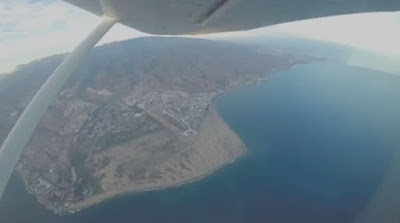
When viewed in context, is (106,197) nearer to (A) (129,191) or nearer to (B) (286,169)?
(A) (129,191)

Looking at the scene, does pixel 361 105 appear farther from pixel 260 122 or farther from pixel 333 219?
pixel 333 219

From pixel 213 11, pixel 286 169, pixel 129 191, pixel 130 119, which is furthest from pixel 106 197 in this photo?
pixel 213 11

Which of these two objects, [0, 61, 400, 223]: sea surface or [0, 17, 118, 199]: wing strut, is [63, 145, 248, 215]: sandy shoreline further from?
[0, 17, 118, 199]: wing strut

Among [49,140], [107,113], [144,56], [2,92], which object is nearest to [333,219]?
[107,113]

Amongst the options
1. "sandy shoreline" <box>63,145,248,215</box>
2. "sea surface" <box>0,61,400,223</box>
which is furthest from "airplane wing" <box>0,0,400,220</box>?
"sandy shoreline" <box>63,145,248,215</box>

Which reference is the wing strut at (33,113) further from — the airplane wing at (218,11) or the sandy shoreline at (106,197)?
the sandy shoreline at (106,197)

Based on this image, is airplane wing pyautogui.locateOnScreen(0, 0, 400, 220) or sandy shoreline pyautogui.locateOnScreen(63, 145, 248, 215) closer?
airplane wing pyautogui.locateOnScreen(0, 0, 400, 220)

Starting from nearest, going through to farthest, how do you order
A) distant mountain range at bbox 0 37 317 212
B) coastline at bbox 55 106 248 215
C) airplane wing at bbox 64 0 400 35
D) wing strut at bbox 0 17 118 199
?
airplane wing at bbox 64 0 400 35, wing strut at bbox 0 17 118 199, coastline at bbox 55 106 248 215, distant mountain range at bbox 0 37 317 212
